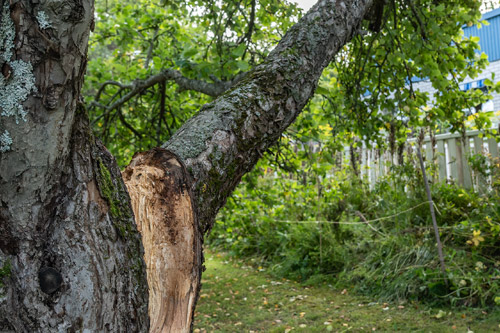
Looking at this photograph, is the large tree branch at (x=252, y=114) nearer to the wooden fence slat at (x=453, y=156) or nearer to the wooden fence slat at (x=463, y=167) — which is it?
the wooden fence slat at (x=463, y=167)

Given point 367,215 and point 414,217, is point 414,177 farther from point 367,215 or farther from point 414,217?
point 367,215

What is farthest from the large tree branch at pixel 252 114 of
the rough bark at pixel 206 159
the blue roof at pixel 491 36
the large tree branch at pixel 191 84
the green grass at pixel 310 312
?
the blue roof at pixel 491 36

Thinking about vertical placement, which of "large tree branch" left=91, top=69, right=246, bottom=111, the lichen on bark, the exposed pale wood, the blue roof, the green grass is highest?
the blue roof

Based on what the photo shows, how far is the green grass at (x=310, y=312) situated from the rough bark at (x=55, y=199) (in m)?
3.12

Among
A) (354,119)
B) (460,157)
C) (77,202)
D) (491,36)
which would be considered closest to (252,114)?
(77,202)

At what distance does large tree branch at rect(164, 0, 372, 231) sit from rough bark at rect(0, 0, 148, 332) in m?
0.40

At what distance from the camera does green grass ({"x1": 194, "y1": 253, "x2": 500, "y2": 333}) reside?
144 inches

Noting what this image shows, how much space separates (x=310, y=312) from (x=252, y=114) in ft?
10.6

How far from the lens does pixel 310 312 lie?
4281 mm

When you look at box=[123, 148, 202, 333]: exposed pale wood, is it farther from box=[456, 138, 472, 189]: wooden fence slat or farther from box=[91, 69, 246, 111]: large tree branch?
box=[456, 138, 472, 189]: wooden fence slat

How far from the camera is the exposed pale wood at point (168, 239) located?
50.0 inches

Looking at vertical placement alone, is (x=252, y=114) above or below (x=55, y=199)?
above

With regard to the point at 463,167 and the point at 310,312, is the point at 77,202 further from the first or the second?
the point at 463,167

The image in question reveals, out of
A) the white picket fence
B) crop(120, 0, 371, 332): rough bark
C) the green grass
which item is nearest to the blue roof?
the white picket fence
